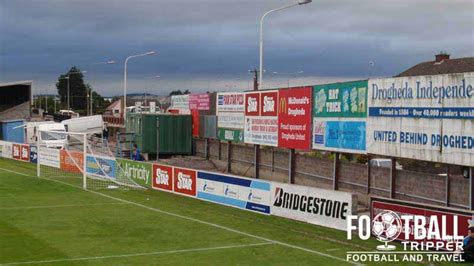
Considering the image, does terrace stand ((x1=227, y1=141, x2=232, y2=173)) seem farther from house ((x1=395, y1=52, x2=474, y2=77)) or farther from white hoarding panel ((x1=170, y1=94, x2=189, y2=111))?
house ((x1=395, y1=52, x2=474, y2=77))

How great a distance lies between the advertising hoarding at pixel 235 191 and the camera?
958 inches

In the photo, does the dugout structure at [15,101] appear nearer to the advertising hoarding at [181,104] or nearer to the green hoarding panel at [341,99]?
the advertising hoarding at [181,104]

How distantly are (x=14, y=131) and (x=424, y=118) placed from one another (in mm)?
58554

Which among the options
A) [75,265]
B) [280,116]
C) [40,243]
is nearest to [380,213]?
[75,265]

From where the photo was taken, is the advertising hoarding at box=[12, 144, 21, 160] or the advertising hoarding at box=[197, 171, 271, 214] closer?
the advertising hoarding at box=[197, 171, 271, 214]

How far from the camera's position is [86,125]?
7062 centimetres

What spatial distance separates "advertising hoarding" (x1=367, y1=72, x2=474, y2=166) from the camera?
2092 centimetres

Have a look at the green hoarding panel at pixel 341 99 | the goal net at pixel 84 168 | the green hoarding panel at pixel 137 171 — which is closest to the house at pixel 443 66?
the green hoarding panel at pixel 341 99

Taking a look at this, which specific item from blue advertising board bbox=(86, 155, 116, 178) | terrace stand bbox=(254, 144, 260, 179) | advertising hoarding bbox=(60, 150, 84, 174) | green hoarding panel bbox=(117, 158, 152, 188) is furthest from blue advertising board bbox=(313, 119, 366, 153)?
advertising hoarding bbox=(60, 150, 84, 174)

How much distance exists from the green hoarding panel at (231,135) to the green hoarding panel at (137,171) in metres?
6.05

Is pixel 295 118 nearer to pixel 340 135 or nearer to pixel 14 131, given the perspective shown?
pixel 340 135

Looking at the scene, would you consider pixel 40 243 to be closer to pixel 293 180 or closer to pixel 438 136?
pixel 438 136

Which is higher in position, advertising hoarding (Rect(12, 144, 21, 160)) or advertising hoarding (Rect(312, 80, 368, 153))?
advertising hoarding (Rect(312, 80, 368, 153))

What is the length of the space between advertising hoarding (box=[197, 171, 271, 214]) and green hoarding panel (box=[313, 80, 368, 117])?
541cm
